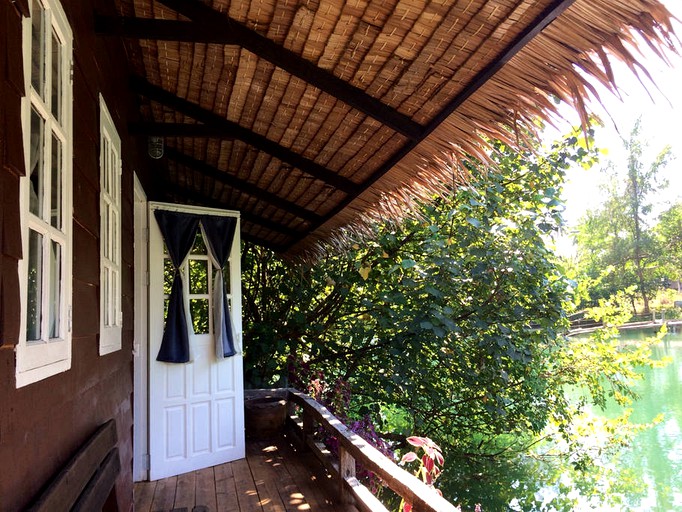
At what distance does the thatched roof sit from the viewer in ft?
5.48

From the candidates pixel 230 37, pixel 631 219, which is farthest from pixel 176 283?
pixel 631 219

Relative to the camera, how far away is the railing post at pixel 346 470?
10.9ft

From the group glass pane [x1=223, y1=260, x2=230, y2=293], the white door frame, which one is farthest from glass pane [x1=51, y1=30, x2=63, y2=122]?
glass pane [x1=223, y1=260, x2=230, y2=293]

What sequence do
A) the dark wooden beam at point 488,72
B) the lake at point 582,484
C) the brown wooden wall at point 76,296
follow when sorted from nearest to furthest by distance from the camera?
the brown wooden wall at point 76,296 < the dark wooden beam at point 488,72 < the lake at point 582,484

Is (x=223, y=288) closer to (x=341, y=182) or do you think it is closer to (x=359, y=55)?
(x=341, y=182)

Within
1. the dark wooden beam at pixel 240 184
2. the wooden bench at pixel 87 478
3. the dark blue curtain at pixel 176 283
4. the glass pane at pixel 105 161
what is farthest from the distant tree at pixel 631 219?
the wooden bench at pixel 87 478

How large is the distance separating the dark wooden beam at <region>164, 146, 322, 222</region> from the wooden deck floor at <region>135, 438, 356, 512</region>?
6.78 feet

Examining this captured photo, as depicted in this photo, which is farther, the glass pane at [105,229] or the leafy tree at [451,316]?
the leafy tree at [451,316]

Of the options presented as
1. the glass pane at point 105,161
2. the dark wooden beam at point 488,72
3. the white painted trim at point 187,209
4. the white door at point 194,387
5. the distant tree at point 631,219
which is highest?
the distant tree at point 631,219

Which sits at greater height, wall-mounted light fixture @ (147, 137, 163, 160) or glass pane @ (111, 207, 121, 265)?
wall-mounted light fixture @ (147, 137, 163, 160)

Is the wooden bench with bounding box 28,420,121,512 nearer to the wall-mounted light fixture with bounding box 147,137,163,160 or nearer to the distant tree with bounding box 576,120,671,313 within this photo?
the wall-mounted light fixture with bounding box 147,137,163,160

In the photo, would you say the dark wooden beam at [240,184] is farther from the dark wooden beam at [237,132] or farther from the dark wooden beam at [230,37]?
the dark wooden beam at [230,37]

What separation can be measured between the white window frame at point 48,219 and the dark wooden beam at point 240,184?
2984mm

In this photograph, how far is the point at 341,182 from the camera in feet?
11.9
